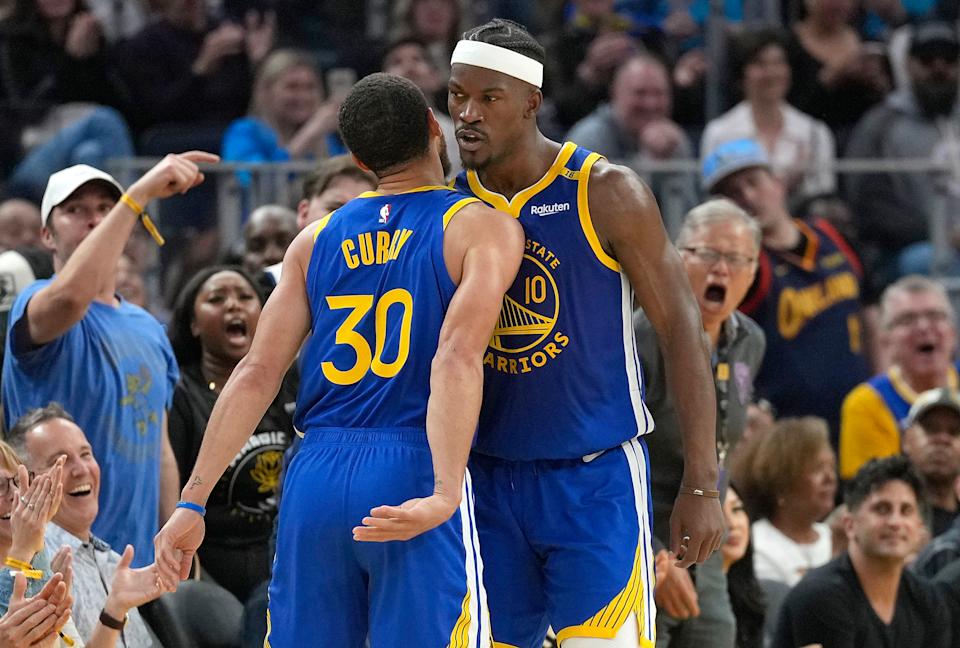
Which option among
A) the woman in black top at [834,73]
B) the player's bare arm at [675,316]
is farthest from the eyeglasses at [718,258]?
the woman in black top at [834,73]

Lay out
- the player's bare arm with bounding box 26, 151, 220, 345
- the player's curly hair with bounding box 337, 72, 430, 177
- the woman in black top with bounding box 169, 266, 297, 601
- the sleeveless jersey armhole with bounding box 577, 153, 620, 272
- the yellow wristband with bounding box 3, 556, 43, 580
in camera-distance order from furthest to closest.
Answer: the woman in black top with bounding box 169, 266, 297, 601
the player's bare arm with bounding box 26, 151, 220, 345
the yellow wristband with bounding box 3, 556, 43, 580
the sleeveless jersey armhole with bounding box 577, 153, 620, 272
the player's curly hair with bounding box 337, 72, 430, 177

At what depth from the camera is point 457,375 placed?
4512 mm

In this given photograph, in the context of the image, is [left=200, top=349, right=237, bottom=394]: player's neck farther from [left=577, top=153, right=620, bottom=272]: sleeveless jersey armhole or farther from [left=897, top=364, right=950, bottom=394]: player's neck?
[left=897, top=364, right=950, bottom=394]: player's neck

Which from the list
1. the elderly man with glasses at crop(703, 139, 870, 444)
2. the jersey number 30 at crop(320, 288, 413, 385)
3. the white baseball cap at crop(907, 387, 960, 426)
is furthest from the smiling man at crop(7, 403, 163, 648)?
the elderly man with glasses at crop(703, 139, 870, 444)

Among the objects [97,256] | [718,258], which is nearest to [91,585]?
[97,256]

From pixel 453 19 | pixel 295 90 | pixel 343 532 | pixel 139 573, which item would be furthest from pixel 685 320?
pixel 453 19

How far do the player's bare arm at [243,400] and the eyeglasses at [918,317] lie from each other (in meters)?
5.40

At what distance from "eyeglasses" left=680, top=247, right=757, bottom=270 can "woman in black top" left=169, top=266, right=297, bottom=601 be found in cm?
172

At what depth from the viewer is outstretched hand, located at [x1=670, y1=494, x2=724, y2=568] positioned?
5020mm

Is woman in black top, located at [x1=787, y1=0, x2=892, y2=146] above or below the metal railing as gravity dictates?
above

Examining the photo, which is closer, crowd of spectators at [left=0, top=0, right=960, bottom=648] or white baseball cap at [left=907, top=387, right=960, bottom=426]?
crowd of spectators at [left=0, top=0, right=960, bottom=648]

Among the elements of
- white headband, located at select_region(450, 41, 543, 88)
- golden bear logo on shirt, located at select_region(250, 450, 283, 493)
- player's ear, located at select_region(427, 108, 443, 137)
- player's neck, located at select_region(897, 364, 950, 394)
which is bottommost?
golden bear logo on shirt, located at select_region(250, 450, 283, 493)

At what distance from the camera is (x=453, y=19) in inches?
458

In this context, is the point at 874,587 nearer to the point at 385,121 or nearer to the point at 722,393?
the point at 722,393
